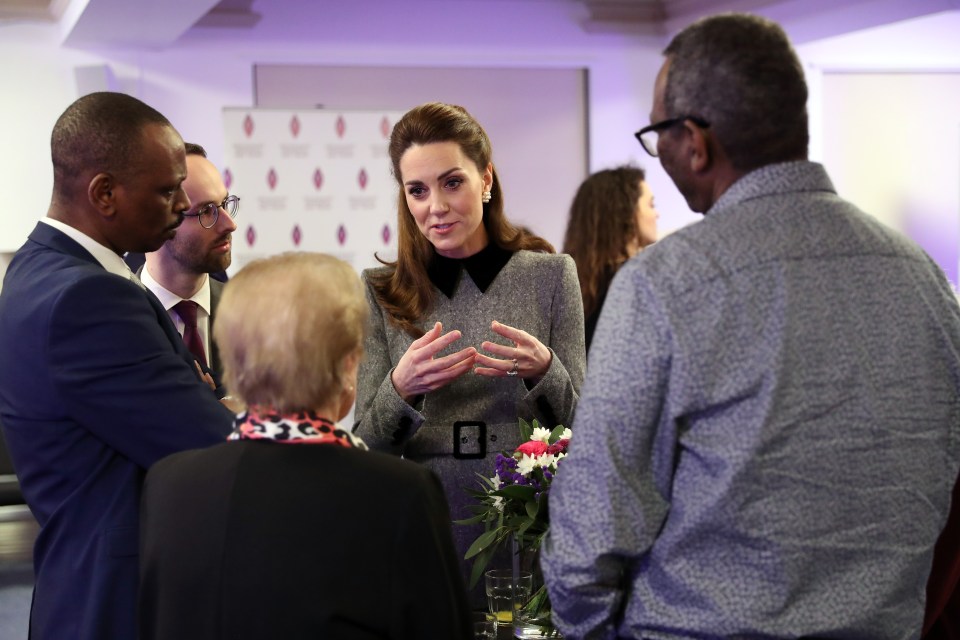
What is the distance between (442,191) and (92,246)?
2.44 ft

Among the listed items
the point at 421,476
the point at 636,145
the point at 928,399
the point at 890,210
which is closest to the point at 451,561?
the point at 421,476

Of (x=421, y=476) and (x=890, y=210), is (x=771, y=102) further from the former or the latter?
(x=890, y=210)

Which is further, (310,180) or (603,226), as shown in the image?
(310,180)

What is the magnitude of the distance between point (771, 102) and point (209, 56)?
628 cm

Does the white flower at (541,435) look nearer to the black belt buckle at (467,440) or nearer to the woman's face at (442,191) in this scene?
the black belt buckle at (467,440)

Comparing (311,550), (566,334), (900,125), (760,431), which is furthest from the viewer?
(900,125)

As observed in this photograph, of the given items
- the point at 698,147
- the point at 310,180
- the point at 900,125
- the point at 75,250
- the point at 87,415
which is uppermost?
the point at 900,125

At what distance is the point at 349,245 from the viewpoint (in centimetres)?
668

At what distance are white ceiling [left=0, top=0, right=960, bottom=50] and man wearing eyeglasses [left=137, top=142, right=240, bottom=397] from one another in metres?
3.39

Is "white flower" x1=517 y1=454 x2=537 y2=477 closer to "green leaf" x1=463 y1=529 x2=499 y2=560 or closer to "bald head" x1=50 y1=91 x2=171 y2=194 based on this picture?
"green leaf" x1=463 y1=529 x2=499 y2=560

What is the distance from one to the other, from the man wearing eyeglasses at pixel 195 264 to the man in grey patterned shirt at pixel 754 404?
4.80 feet

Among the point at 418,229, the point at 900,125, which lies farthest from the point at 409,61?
the point at 418,229

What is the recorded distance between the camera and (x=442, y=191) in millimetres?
2189

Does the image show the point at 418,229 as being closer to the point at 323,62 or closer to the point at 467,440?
the point at 467,440
